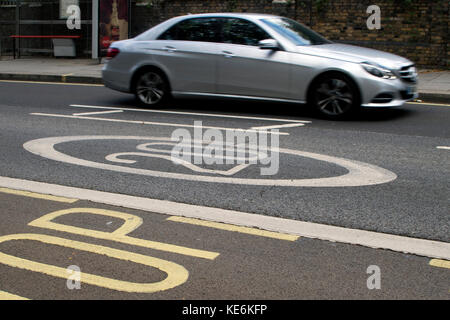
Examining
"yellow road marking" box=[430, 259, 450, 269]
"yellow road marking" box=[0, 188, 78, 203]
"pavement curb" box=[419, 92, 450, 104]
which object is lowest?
"yellow road marking" box=[430, 259, 450, 269]

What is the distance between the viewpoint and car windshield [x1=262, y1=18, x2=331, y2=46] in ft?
34.9

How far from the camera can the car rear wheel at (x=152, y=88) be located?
11.3 metres

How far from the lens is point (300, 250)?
167 inches

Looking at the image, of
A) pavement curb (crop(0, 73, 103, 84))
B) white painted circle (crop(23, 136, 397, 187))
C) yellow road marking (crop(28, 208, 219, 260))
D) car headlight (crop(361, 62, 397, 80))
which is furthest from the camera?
pavement curb (crop(0, 73, 103, 84))

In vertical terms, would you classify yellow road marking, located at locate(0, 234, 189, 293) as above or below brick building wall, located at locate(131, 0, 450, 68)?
below

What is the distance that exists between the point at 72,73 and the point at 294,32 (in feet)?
27.4

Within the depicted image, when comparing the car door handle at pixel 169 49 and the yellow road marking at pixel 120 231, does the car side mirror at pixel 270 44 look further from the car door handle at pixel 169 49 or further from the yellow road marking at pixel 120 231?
the yellow road marking at pixel 120 231

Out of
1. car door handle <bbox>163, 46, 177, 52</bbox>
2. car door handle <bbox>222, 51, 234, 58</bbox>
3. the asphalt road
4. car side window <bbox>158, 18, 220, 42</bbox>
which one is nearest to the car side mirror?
car door handle <bbox>222, 51, 234, 58</bbox>

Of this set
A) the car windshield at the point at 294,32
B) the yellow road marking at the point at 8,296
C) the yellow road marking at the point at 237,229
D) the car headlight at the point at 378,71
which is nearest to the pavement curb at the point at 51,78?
the car windshield at the point at 294,32

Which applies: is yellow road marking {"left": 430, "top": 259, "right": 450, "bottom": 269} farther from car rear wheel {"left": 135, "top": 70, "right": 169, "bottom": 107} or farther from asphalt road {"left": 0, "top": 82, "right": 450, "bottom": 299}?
car rear wheel {"left": 135, "top": 70, "right": 169, "bottom": 107}

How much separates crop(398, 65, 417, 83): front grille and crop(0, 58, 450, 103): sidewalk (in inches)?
96.5

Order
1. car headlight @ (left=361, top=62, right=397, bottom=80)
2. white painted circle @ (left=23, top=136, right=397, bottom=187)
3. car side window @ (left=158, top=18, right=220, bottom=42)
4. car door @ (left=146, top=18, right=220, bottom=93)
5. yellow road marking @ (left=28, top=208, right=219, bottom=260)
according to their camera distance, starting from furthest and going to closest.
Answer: car side window @ (left=158, top=18, right=220, bottom=42), car door @ (left=146, top=18, right=220, bottom=93), car headlight @ (left=361, top=62, right=397, bottom=80), white painted circle @ (left=23, top=136, right=397, bottom=187), yellow road marking @ (left=28, top=208, right=219, bottom=260)

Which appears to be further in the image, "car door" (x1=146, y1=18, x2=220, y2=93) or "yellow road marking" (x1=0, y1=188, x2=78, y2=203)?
"car door" (x1=146, y1=18, x2=220, y2=93)

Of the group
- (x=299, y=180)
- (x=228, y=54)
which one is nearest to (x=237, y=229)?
(x=299, y=180)
